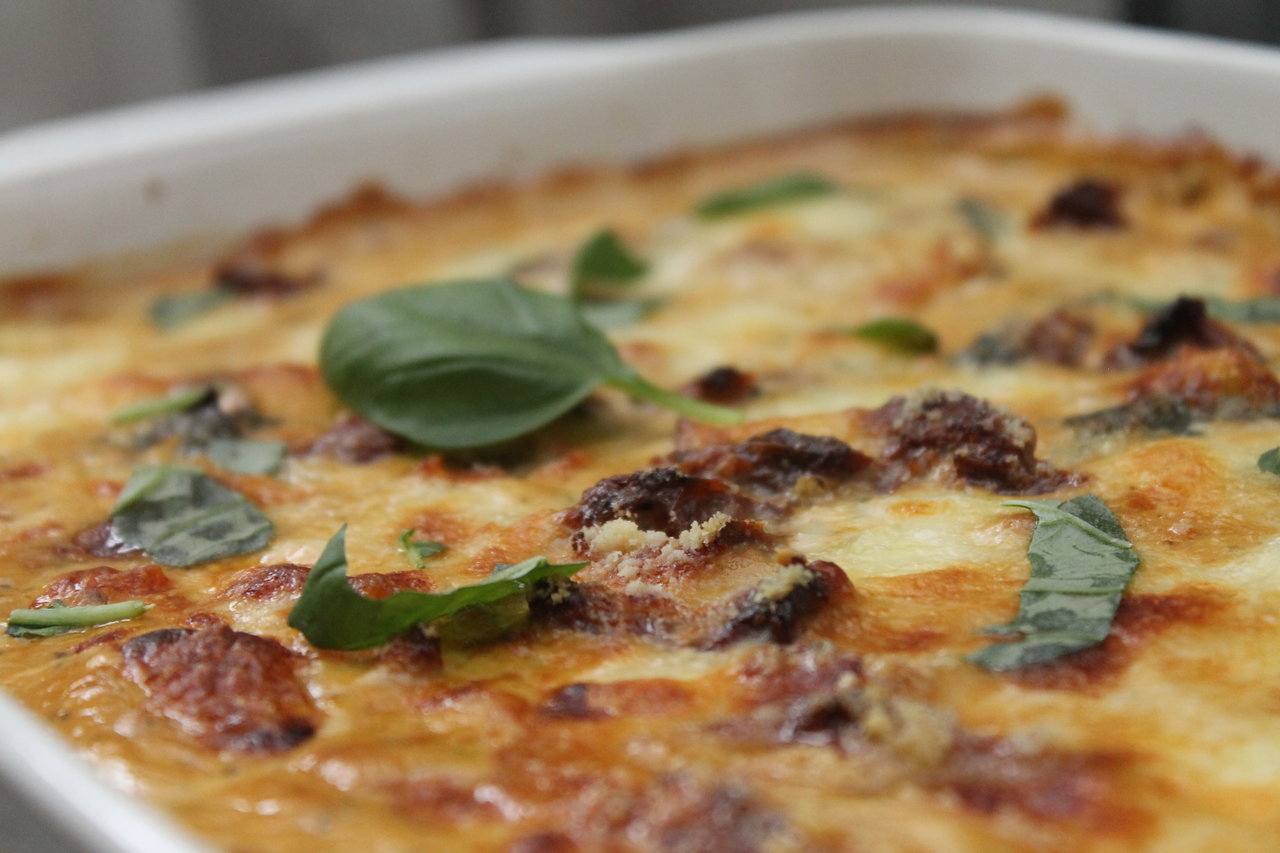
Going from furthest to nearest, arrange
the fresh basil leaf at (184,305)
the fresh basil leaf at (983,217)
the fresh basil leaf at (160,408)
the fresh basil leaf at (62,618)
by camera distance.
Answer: the fresh basil leaf at (983,217) < the fresh basil leaf at (184,305) < the fresh basil leaf at (160,408) < the fresh basil leaf at (62,618)

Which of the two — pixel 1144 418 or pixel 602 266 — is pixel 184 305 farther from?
pixel 1144 418

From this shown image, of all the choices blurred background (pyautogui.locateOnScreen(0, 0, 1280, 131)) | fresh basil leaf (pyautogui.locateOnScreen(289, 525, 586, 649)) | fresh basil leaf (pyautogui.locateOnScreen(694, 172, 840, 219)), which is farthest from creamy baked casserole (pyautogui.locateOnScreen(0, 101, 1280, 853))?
blurred background (pyautogui.locateOnScreen(0, 0, 1280, 131))

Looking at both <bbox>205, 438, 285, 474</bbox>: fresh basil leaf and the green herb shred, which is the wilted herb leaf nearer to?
<bbox>205, 438, 285, 474</bbox>: fresh basil leaf

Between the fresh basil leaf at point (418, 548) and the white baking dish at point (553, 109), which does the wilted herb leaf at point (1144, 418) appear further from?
the white baking dish at point (553, 109)

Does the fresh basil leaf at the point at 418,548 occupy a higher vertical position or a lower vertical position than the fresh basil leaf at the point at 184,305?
higher

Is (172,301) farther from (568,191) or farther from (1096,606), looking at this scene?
(1096,606)

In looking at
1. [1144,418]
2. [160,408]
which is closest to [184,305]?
[160,408]

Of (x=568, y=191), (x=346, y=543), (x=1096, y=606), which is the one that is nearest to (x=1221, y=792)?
(x=1096, y=606)

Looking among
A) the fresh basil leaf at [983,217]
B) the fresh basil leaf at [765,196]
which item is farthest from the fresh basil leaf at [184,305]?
the fresh basil leaf at [983,217]
